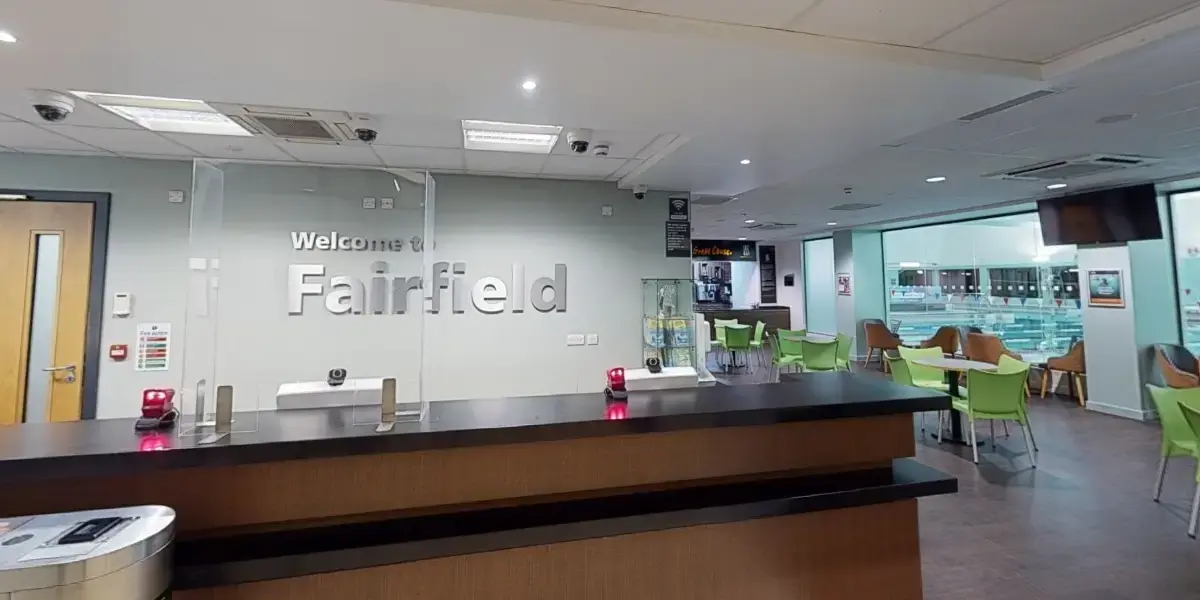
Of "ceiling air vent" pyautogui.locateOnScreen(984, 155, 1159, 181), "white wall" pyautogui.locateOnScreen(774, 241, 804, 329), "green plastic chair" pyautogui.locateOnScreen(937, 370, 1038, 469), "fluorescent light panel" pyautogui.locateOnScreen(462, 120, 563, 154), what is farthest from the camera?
"white wall" pyautogui.locateOnScreen(774, 241, 804, 329)

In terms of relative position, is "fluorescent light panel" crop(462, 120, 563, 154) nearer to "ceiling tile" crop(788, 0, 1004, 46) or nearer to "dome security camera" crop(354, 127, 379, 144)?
"dome security camera" crop(354, 127, 379, 144)

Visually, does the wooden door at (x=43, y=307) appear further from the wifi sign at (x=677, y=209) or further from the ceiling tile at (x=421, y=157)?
the wifi sign at (x=677, y=209)

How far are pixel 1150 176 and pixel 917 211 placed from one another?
270cm

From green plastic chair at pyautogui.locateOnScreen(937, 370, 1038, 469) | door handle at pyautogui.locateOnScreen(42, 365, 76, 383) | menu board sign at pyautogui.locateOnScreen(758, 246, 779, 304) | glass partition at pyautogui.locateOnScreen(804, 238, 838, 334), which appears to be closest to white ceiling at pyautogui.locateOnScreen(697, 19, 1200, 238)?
green plastic chair at pyautogui.locateOnScreen(937, 370, 1038, 469)

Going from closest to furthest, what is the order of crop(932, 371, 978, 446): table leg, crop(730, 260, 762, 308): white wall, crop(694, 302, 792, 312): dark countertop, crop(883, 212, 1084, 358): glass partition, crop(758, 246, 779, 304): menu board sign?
crop(932, 371, 978, 446): table leg, crop(883, 212, 1084, 358): glass partition, crop(694, 302, 792, 312): dark countertop, crop(758, 246, 779, 304): menu board sign, crop(730, 260, 762, 308): white wall

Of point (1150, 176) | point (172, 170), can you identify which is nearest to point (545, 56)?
point (172, 170)

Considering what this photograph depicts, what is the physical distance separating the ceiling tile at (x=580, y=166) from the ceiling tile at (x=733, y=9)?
2207mm

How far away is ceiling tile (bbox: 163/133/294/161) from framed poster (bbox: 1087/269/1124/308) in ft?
30.6

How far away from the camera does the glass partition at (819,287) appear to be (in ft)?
42.2

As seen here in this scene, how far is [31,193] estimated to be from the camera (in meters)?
3.96

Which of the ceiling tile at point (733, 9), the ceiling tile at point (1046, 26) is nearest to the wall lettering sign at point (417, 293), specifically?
the ceiling tile at point (733, 9)

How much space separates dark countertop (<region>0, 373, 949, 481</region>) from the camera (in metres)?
1.52

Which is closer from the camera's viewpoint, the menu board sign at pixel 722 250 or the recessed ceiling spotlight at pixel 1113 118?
the recessed ceiling spotlight at pixel 1113 118

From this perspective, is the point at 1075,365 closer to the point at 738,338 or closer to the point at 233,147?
the point at 738,338
